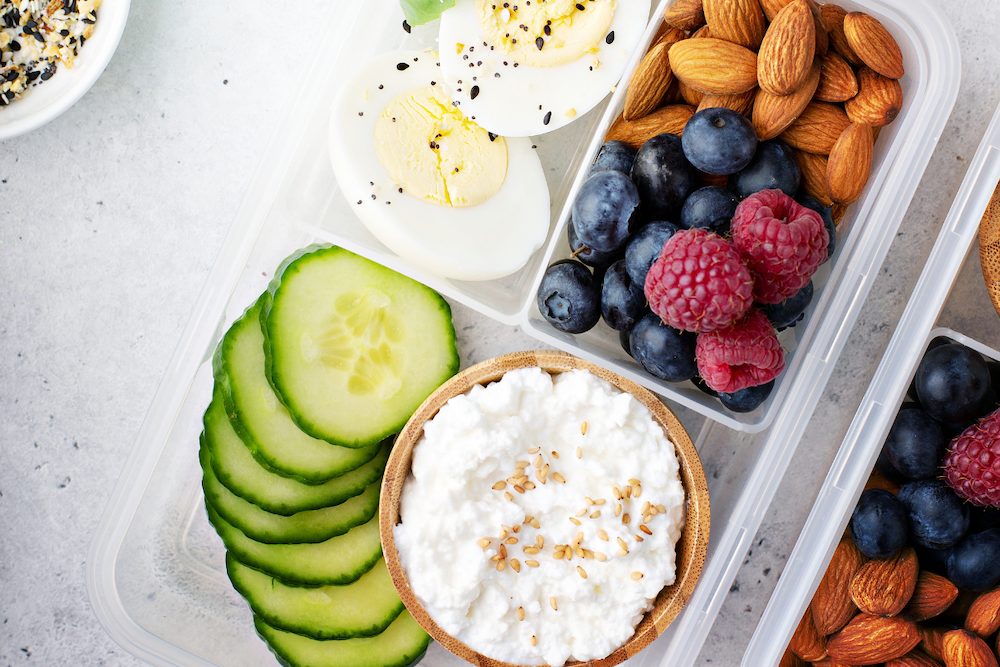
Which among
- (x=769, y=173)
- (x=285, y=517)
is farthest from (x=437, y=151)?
(x=285, y=517)

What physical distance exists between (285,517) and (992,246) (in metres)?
0.94

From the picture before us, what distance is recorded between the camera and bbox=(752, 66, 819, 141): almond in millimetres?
991

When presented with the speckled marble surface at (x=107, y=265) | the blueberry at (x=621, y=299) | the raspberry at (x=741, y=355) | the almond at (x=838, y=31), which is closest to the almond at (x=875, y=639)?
the speckled marble surface at (x=107, y=265)

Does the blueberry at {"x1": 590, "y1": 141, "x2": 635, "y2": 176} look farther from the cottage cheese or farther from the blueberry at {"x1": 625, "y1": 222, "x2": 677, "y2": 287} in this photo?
the cottage cheese

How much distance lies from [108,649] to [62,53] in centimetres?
83

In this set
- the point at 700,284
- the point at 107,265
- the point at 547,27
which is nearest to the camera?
the point at 700,284

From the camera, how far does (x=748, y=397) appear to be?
3.33 ft

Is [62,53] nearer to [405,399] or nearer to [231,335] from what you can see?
[231,335]

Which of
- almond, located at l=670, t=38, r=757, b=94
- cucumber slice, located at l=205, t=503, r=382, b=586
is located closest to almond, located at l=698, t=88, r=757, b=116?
almond, located at l=670, t=38, r=757, b=94

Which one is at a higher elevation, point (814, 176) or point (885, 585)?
point (814, 176)

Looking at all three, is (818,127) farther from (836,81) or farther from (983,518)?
(983,518)

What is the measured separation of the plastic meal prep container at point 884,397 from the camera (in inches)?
40.1

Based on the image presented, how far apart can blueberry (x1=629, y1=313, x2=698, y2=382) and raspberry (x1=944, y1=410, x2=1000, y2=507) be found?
0.33 metres

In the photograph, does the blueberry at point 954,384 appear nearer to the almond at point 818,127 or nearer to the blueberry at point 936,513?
the blueberry at point 936,513
